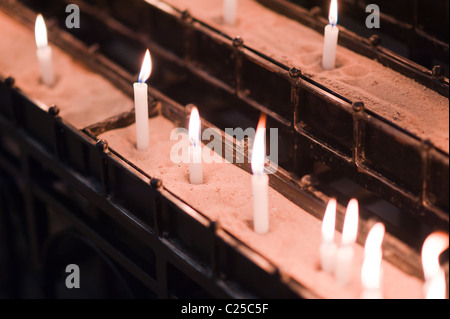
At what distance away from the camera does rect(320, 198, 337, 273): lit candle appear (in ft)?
8.54

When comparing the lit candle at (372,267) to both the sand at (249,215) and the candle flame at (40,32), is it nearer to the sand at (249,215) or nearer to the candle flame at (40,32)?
the sand at (249,215)

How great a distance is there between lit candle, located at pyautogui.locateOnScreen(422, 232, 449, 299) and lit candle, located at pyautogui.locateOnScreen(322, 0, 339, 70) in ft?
3.50

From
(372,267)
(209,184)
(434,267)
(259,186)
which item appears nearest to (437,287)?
(434,267)

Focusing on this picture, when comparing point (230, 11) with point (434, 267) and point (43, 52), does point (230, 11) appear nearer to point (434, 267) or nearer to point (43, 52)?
point (43, 52)

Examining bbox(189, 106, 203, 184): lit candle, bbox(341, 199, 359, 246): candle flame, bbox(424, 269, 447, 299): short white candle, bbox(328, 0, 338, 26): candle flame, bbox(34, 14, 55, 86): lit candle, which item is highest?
bbox(34, 14, 55, 86): lit candle

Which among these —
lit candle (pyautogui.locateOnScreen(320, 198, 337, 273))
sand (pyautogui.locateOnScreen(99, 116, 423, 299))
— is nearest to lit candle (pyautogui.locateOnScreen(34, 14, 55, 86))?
sand (pyautogui.locateOnScreen(99, 116, 423, 299))

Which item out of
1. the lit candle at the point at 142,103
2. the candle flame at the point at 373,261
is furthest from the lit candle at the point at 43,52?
the candle flame at the point at 373,261

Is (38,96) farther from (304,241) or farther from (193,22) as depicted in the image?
(304,241)

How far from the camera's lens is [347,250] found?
8.34 feet

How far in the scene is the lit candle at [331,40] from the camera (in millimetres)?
3332

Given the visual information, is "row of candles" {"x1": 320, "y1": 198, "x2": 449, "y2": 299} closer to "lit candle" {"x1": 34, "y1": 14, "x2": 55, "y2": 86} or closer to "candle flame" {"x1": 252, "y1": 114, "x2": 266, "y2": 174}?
"candle flame" {"x1": 252, "y1": 114, "x2": 266, "y2": 174}

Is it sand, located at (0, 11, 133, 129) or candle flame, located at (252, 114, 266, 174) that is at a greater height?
sand, located at (0, 11, 133, 129)

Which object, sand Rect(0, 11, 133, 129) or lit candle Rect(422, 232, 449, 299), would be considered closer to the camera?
lit candle Rect(422, 232, 449, 299)

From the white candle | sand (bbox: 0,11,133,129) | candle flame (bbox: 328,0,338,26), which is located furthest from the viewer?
the white candle
